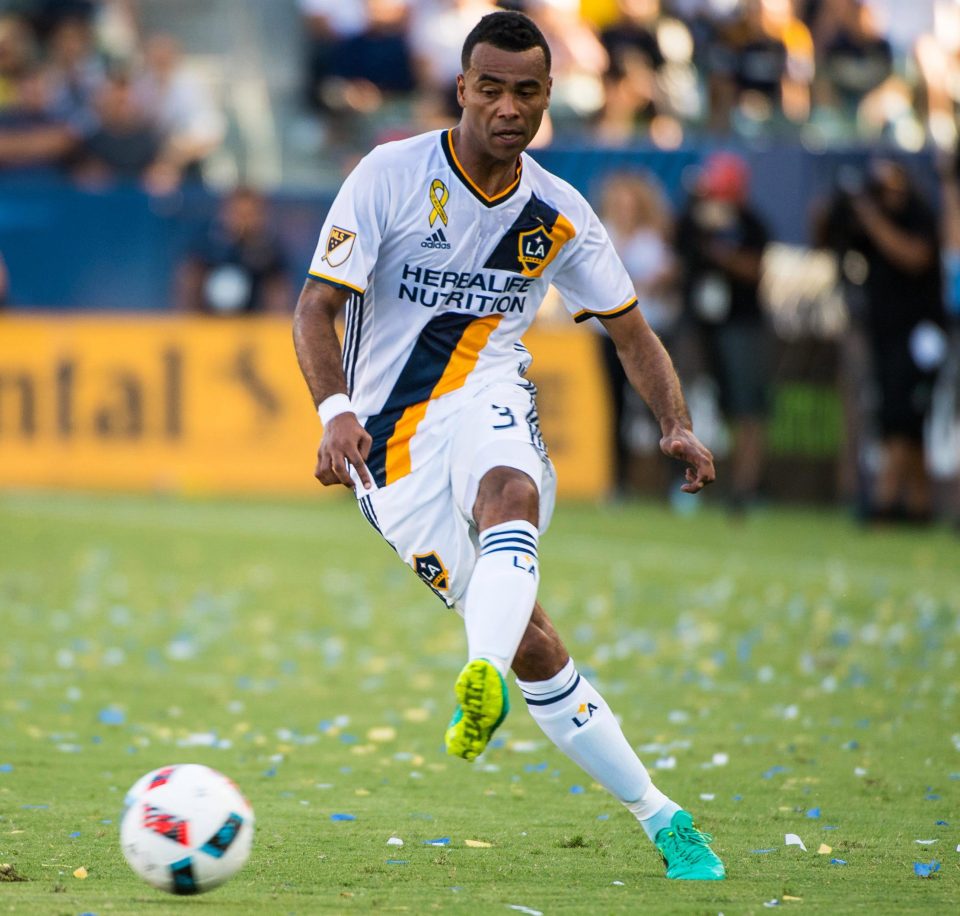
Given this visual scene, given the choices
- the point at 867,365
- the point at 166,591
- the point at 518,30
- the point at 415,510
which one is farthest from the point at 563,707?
the point at 867,365

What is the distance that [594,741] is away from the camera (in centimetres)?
524

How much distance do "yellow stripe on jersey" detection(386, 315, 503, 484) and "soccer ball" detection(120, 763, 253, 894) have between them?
47.1 inches

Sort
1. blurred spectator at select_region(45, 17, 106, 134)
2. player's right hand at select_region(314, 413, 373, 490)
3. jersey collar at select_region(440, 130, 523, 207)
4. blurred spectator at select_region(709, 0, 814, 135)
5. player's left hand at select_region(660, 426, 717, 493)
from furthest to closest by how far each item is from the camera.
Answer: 1. blurred spectator at select_region(709, 0, 814, 135)
2. blurred spectator at select_region(45, 17, 106, 134)
3. jersey collar at select_region(440, 130, 523, 207)
4. player's left hand at select_region(660, 426, 717, 493)
5. player's right hand at select_region(314, 413, 373, 490)

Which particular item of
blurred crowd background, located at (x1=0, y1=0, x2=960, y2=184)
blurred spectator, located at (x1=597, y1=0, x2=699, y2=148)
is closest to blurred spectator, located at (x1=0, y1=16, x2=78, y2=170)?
blurred crowd background, located at (x1=0, y1=0, x2=960, y2=184)

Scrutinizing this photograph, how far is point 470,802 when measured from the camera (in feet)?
20.5

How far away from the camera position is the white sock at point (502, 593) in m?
4.84

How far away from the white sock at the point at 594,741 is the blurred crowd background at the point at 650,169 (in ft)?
34.1

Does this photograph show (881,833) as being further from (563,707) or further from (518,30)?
(518,30)

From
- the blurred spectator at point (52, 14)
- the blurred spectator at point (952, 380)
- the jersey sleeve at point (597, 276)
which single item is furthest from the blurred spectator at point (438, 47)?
the jersey sleeve at point (597, 276)

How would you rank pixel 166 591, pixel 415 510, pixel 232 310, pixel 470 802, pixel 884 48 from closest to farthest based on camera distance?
pixel 415 510 < pixel 470 802 < pixel 166 591 < pixel 232 310 < pixel 884 48

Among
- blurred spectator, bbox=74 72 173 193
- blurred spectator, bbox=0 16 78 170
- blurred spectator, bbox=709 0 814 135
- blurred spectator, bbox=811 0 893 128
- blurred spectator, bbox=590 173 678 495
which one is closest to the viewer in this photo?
blurred spectator, bbox=590 173 678 495

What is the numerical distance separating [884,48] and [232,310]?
8533 mm

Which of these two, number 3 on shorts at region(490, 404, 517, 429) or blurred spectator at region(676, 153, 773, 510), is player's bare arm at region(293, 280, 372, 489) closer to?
number 3 on shorts at region(490, 404, 517, 429)

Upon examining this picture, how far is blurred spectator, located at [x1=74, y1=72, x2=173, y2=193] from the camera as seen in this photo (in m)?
20.1
